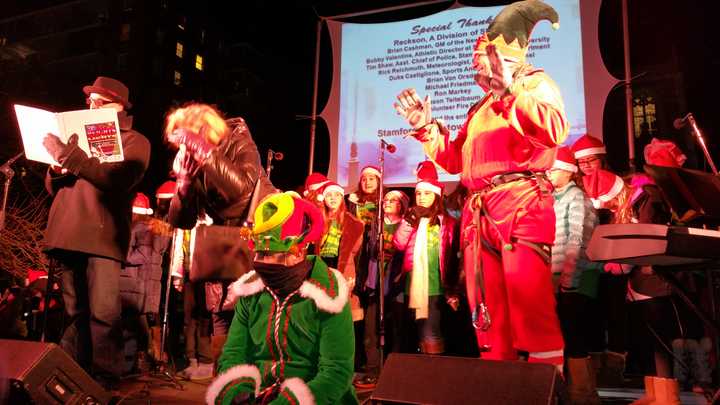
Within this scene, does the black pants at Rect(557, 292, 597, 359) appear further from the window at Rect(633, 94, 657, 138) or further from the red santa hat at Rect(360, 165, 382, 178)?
the window at Rect(633, 94, 657, 138)

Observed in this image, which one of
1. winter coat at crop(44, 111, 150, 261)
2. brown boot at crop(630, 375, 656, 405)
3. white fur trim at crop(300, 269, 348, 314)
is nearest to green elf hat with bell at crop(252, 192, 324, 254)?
white fur trim at crop(300, 269, 348, 314)

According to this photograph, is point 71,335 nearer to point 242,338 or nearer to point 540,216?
point 242,338

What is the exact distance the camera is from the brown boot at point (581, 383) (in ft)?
11.3

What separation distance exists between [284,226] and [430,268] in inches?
108

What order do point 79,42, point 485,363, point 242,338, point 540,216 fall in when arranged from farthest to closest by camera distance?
point 79,42 < point 540,216 < point 242,338 < point 485,363

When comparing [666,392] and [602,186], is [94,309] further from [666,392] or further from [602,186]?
[602,186]

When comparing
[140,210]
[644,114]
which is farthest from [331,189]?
[644,114]

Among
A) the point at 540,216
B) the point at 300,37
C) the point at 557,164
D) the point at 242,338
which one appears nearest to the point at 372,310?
the point at 557,164

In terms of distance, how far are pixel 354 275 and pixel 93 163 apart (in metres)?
2.60

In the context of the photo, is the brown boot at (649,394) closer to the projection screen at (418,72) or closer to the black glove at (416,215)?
the black glove at (416,215)

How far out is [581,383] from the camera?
3.54 metres

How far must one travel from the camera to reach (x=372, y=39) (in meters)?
6.82

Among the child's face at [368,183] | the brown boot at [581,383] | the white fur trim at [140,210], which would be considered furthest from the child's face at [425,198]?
the white fur trim at [140,210]

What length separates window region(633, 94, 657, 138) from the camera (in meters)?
8.93
